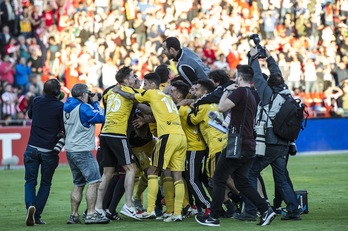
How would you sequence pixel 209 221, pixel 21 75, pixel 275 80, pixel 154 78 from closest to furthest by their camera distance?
pixel 209 221 → pixel 275 80 → pixel 154 78 → pixel 21 75

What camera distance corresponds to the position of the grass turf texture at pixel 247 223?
13047 millimetres

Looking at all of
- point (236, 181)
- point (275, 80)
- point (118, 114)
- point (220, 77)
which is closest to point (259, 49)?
point (275, 80)

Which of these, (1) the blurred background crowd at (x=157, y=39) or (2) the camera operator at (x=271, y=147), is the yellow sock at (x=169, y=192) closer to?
(2) the camera operator at (x=271, y=147)

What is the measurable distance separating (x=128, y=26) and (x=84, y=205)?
1597 centimetres

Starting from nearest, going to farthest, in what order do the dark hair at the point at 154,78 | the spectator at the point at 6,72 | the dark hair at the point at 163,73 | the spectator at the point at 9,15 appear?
1. the dark hair at the point at 154,78
2. the dark hair at the point at 163,73
3. the spectator at the point at 6,72
4. the spectator at the point at 9,15

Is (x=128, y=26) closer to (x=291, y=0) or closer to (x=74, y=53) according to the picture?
(x=74, y=53)

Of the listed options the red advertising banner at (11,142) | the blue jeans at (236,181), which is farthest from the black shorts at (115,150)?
the red advertising banner at (11,142)

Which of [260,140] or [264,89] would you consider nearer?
[260,140]

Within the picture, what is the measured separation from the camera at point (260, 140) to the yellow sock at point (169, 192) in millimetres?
1381

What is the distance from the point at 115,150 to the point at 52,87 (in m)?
1.34

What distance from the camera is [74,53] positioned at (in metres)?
29.7

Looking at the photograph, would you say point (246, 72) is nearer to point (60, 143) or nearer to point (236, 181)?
point (236, 181)

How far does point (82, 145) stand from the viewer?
1359cm

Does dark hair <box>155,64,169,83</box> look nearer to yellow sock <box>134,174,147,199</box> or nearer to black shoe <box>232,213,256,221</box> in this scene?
yellow sock <box>134,174,147,199</box>
